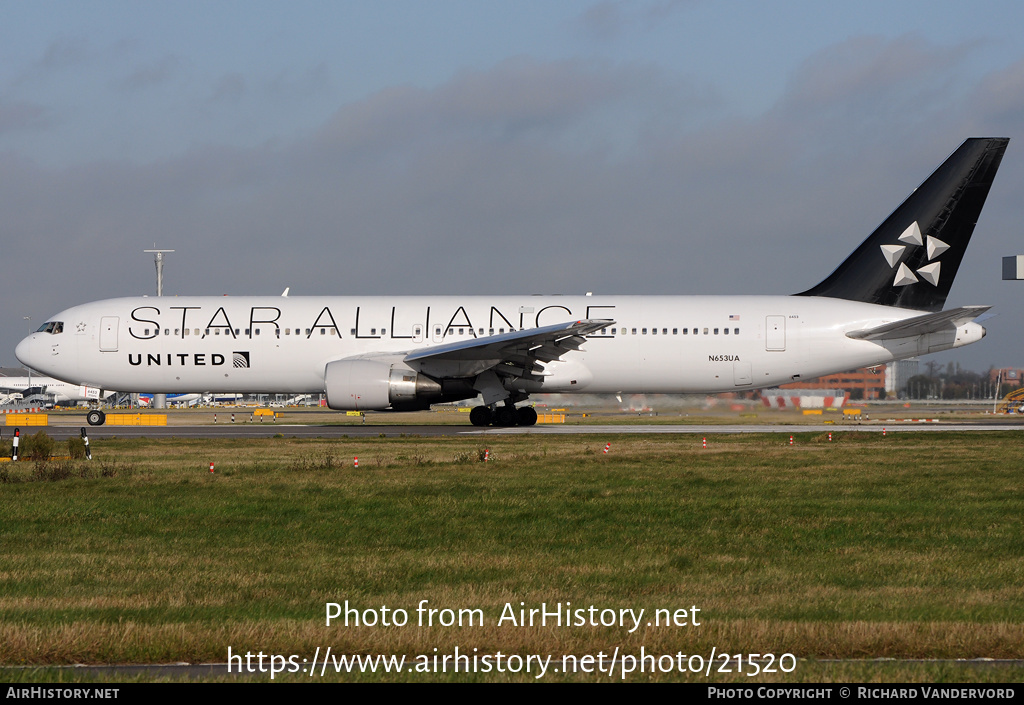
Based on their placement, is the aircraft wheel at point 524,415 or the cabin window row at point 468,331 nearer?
the cabin window row at point 468,331

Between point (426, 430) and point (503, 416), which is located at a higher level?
point (503, 416)

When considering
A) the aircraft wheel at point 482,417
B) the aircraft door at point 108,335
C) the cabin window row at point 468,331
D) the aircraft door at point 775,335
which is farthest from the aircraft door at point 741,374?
the aircraft door at point 108,335

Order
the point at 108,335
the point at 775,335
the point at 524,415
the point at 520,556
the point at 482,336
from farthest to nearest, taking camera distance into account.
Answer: the point at 108,335 → the point at 524,415 → the point at 482,336 → the point at 775,335 → the point at 520,556

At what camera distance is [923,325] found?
30.8 metres

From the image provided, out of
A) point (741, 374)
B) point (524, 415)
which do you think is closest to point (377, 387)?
point (524, 415)

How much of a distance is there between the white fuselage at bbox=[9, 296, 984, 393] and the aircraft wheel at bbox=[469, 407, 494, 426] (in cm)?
170

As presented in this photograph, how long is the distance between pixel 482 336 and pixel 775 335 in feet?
29.9

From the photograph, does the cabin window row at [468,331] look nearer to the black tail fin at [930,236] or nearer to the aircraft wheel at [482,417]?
the aircraft wheel at [482,417]

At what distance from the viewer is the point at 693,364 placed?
32781mm

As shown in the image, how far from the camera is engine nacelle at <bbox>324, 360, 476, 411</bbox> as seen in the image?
3033 centimetres

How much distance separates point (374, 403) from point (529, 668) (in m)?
24.3

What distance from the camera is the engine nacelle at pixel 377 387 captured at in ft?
99.5

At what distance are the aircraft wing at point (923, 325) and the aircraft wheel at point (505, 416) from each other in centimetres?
1071

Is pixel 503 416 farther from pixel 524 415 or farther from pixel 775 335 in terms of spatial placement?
pixel 775 335
